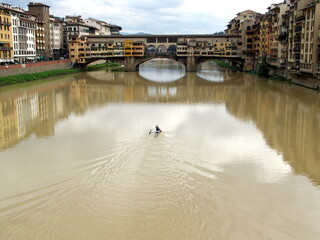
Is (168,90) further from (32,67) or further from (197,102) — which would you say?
(32,67)

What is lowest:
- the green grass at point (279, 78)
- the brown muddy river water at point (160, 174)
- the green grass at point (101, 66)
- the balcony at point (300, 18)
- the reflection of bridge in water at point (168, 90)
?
the brown muddy river water at point (160, 174)

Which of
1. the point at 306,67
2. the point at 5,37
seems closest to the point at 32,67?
the point at 5,37

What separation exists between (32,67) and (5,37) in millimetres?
4094

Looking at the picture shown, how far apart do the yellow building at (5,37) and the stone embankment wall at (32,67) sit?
239 cm

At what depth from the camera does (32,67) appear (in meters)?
43.2

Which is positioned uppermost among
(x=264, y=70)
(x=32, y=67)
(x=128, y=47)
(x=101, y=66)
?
(x=128, y=47)

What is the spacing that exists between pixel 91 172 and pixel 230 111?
14.2m

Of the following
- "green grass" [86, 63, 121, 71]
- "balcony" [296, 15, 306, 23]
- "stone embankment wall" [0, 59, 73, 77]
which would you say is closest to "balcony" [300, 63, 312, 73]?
"balcony" [296, 15, 306, 23]

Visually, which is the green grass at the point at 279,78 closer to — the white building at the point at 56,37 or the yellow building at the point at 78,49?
the yellow building at the point at 78,49

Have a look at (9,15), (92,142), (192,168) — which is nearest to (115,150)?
(92,142)

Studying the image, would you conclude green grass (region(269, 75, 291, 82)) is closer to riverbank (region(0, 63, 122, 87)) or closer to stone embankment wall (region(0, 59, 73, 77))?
Result: riverbank (region(0, 63, 122, 87))

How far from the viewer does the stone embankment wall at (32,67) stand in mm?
37469

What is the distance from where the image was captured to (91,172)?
12.4 m

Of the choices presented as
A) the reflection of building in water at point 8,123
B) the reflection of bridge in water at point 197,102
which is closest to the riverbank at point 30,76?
the reflection of bridge in water at point 197,102
